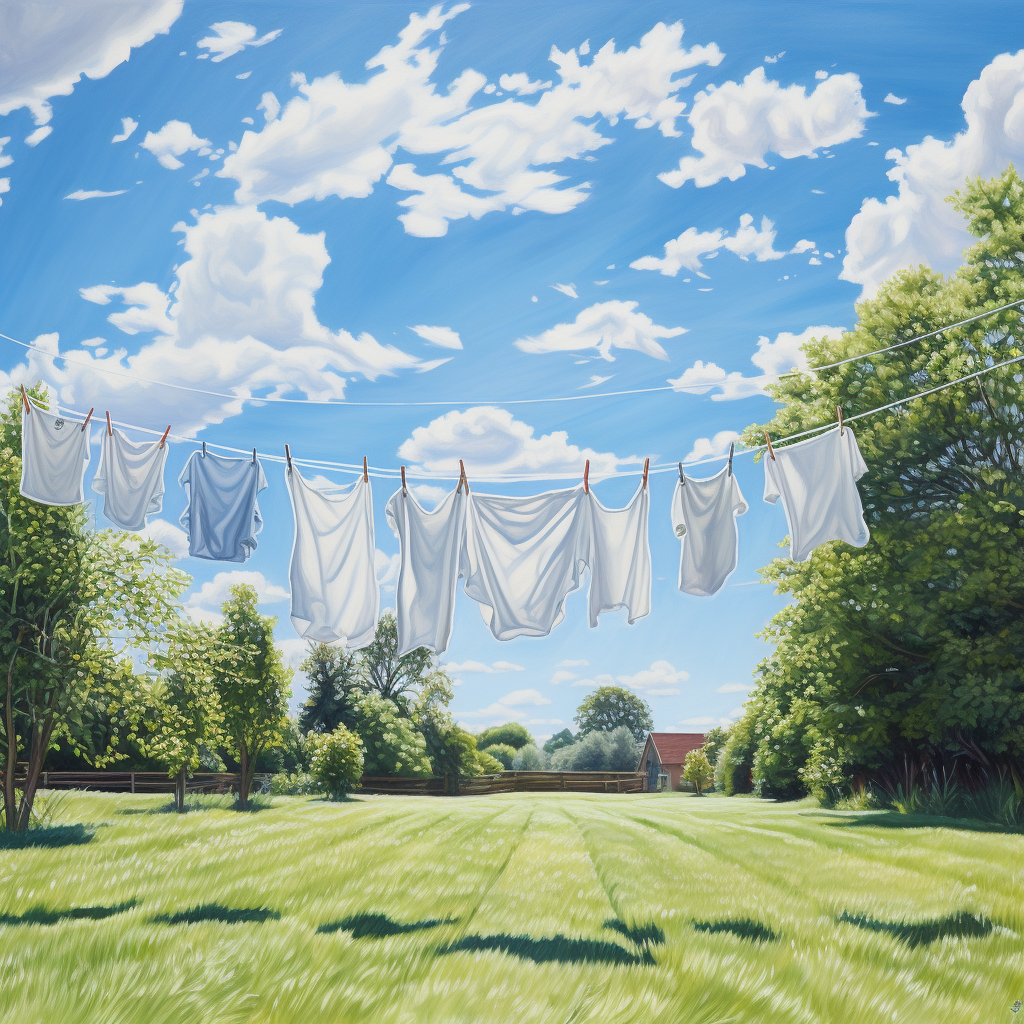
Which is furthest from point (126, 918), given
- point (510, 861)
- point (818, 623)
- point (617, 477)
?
point (818, 623)

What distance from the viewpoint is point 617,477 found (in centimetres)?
666

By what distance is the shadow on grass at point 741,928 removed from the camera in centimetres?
668

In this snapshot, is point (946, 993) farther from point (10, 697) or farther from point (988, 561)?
point (10, 697)

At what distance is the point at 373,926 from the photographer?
6930 millimetres

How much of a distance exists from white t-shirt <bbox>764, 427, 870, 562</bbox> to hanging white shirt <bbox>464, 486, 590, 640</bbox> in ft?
5.90

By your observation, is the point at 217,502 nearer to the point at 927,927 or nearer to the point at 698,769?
the point at 927,927

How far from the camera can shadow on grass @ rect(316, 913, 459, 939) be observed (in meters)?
6.71

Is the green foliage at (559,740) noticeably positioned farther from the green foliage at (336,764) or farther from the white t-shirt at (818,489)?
the white t-shirt at (818,489)

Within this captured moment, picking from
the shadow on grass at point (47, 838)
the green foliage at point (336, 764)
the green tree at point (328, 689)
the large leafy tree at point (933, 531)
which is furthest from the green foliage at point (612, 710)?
the shadow on grass at point (47, 838)

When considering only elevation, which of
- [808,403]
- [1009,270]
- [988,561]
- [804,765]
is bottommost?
[804,765]

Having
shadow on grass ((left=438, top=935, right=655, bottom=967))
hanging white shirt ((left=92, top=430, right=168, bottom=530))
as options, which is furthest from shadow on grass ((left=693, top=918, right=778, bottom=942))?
hanging white shirt ((left=92, top=430, right=168, bottom=530))

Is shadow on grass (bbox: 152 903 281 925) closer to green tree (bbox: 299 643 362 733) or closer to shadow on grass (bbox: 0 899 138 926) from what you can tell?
shadow on grass (bbox: 0 899 138 926)

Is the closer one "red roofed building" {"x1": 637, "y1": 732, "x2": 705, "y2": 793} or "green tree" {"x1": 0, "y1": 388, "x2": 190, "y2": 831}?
"green tree" {"x1": 0, "y1": 388, "x2": 190, "y2": 831}

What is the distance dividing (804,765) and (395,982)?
67.2 ft
